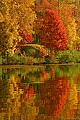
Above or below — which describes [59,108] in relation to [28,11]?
below

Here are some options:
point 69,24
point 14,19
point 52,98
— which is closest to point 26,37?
point 14,19

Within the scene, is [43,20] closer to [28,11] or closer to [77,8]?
[28,11]

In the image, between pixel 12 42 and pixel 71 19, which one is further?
pixel 71 19

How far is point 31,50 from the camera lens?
60656 millimetres

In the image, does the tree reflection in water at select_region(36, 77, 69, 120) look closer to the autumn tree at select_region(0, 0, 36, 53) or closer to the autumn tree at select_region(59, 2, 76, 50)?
the autumn tree at select_region(0, 0, 36, 53)

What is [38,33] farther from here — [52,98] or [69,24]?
[52,98]

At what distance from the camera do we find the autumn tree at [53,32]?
6378 cm

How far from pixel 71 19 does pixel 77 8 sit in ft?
42.2

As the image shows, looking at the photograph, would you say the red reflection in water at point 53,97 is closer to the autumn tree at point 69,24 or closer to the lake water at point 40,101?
the lake water at point 40,101

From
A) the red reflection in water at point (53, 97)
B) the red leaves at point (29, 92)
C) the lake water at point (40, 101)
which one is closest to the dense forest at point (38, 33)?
the lake water at point (40, 101)

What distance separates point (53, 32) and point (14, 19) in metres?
9.88

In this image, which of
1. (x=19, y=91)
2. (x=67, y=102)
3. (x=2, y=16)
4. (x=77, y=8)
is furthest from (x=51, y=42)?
(x=67, y=102)

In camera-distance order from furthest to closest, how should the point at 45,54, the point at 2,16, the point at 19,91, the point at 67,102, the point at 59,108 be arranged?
the point at 45,54
the point at 2,16
the point at 19,91
the point at 67,102
the point at 59,108

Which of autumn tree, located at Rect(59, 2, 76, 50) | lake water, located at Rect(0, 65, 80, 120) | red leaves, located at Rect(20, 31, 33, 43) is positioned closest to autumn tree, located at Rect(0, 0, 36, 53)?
red leaves, located at Rect(20, 31, 33, 43)
